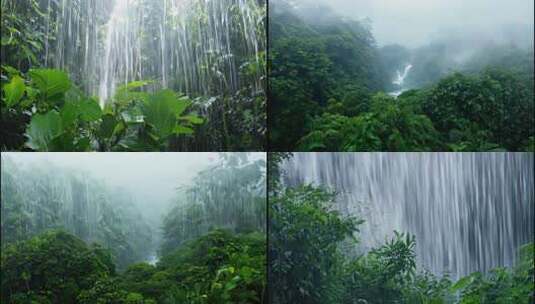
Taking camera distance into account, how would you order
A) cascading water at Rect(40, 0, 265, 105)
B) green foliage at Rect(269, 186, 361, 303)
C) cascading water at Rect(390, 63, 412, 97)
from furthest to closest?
1. cascading water at Rect(390, 63, 412, 97)
2. green foliage at Rect(269, 186, 361, 303)
3. cascading water at Rect(40, 0, 265, 105)

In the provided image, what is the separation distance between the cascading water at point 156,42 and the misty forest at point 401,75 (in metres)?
0.15

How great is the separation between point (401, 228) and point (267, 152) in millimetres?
665

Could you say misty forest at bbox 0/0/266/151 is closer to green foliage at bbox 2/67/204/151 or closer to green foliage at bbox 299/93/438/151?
green foliage at bbox 2/67/204/151

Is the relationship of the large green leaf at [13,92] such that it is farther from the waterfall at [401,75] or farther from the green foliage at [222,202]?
the waterfall at [401,75]

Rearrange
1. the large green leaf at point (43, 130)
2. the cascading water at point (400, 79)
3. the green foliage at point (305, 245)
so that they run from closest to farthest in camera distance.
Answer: the large green leaf at point (43, 130)
the green foliage at point (305, 245)
the cascading water at point (400, 79)

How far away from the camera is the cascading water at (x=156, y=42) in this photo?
119 inches

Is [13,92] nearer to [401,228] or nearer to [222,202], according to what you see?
[222,202]

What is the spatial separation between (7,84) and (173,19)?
694 millimetres

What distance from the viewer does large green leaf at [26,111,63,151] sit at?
114 inches

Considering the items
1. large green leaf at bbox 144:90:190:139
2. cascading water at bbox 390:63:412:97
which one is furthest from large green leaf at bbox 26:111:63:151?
cascading water at bbox 390:63:412:97

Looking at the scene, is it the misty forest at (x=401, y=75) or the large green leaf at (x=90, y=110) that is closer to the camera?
the large green leaf at (x=90, y=110)

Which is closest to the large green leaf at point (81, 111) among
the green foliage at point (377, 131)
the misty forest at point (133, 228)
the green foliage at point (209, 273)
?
the misty forest at point (133, 228)

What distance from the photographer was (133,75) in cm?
308

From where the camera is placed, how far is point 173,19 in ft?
10.2
